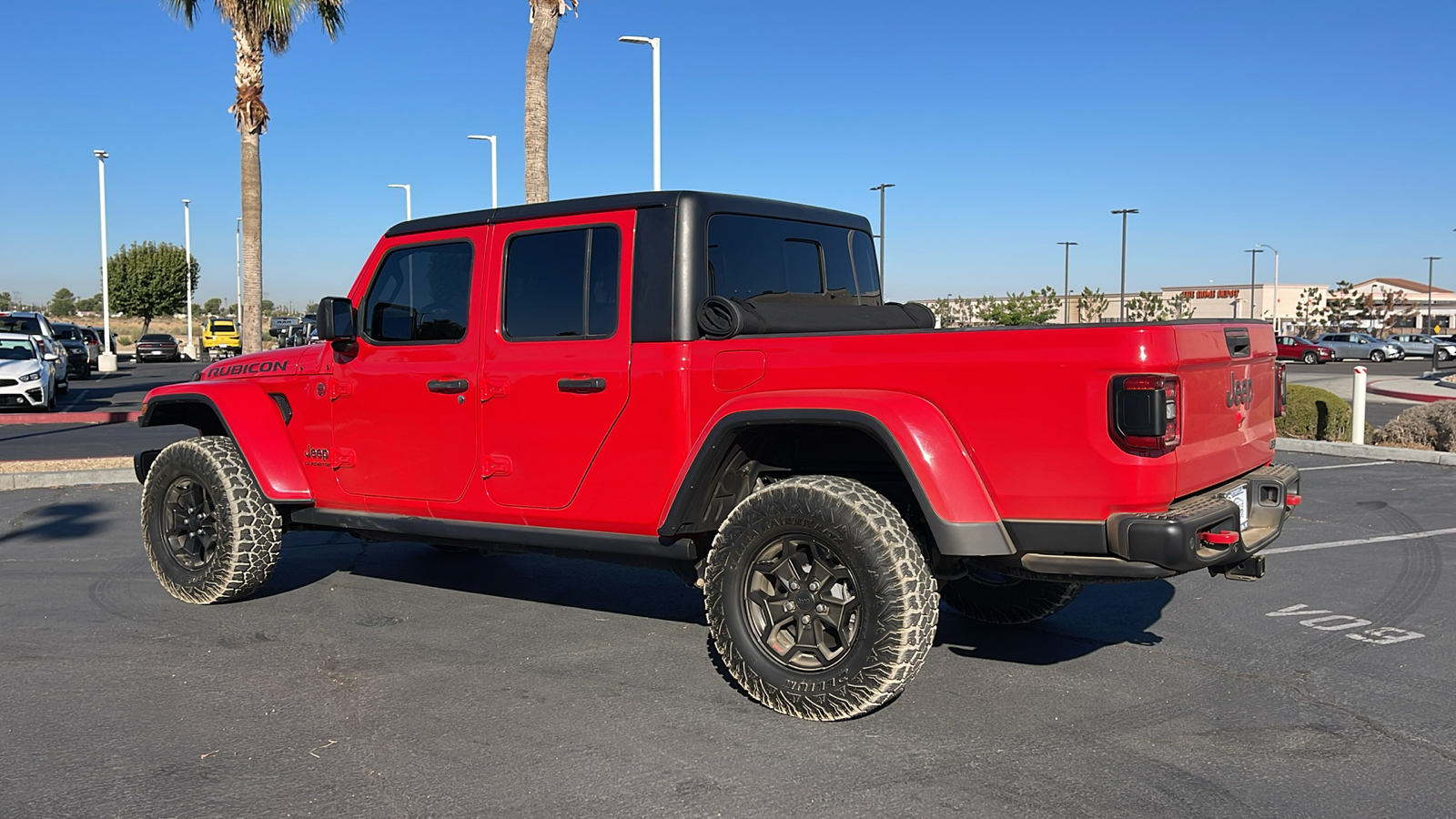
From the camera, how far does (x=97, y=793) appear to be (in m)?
3.57

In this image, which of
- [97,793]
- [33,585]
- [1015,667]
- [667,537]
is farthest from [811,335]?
[33,585]

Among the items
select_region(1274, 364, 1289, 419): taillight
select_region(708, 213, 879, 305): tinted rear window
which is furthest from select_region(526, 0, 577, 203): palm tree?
select_region(1274, 364, 1289, 419): taillight

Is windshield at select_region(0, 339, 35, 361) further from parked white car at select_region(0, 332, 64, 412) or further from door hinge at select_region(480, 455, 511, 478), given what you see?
door hinge at select_region(480, 455, 511, 478)

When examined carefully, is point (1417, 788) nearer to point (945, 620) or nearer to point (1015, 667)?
point (1015, 667)

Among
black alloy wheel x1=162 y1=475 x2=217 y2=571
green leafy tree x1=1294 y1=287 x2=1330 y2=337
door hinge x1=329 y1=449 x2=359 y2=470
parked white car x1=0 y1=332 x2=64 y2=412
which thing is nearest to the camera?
door hinge x1=329 y1=449 x2=359 y2=470

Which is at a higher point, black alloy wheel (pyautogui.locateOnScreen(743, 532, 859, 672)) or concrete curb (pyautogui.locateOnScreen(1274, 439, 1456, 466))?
black alloy wheel (pyautogui.locateOnScreen(743, 532, 859, 672))

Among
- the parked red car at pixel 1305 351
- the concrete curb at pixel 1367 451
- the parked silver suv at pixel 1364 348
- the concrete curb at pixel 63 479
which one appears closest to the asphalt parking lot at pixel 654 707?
the concrete curb at pixel 63 479

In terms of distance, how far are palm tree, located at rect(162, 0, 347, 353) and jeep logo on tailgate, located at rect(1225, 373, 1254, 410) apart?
1911cm

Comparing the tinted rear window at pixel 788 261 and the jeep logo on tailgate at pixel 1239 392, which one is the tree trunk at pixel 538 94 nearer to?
the tinted rear window at pixel 788 261

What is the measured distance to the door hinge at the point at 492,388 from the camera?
505 cm

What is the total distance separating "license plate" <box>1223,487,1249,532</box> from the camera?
4234mm

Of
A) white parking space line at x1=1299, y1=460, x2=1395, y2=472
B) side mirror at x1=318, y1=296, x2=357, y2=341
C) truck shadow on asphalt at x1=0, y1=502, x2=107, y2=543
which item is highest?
side mirror at x1=318, y1=296, x2=357, y2=341

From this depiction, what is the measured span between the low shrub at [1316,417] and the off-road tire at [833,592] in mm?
12167

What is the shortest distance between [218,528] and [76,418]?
1275 cm
